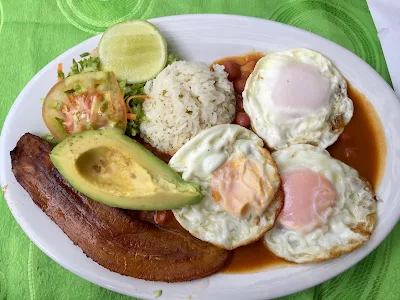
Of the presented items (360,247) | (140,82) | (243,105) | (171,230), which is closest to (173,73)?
(140,82)

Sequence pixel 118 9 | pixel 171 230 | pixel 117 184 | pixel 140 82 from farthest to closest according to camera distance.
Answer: pixel 118 9, pixel 140 82, pixel 171 230, pixel 117 184

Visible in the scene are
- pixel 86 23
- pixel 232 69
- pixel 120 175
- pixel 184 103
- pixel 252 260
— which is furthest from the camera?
pixel 86 23

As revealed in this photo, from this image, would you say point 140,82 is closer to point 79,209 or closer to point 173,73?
point 173,73

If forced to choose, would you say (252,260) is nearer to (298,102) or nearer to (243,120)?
(243,120)

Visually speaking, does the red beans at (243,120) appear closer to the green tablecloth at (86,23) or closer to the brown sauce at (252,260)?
the brown sauce at (252,260)

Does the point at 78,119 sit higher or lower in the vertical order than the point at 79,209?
higher

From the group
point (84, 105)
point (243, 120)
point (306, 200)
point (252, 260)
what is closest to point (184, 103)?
point (243, 120)

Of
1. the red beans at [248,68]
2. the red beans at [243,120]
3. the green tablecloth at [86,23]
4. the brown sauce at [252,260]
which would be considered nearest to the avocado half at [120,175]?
the brown sauce at [252,260]
